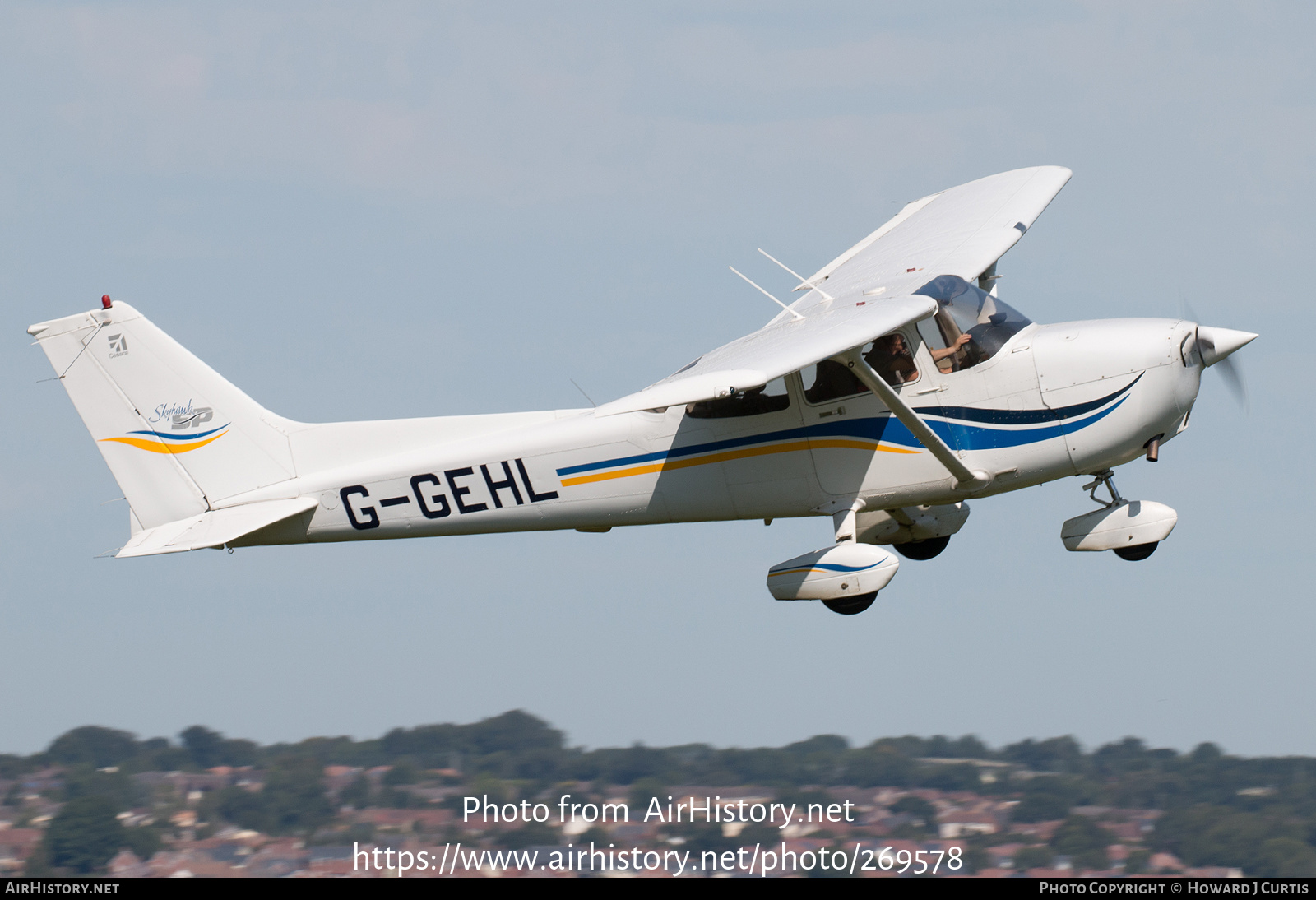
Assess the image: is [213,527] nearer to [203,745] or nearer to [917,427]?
[917,427]

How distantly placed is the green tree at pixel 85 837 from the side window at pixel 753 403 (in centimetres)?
1339

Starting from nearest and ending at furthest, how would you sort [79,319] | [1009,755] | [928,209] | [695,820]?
[79,319] → [928,209] → [695,820] → [1009,755]

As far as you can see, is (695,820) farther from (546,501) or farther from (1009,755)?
(546,501)

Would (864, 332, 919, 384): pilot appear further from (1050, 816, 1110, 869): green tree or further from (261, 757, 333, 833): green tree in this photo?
(261, 757, 333, 833): green tree

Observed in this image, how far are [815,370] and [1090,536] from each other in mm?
3039

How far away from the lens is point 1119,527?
14.0 metres

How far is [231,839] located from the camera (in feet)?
75.8

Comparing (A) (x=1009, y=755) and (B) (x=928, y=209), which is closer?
(B) (x=928, y=209)

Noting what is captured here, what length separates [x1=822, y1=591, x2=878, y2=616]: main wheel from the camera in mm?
13727

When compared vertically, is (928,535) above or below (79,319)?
below

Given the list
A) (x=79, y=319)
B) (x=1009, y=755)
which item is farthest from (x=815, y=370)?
(x=1009, y=755)

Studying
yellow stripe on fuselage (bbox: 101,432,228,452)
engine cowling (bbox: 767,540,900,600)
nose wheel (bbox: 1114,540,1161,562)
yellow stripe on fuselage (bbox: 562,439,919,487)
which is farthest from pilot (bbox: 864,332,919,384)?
yellow stripe on fuselage (bbox: 101,432,228,452)
